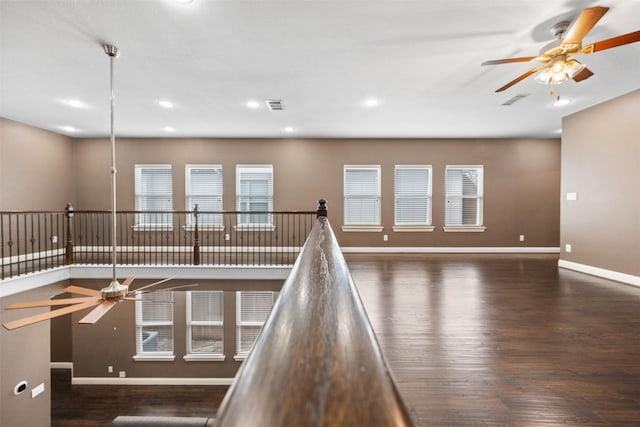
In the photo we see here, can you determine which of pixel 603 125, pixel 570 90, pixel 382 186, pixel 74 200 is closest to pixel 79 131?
pixel 74 200

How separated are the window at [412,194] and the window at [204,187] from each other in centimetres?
427

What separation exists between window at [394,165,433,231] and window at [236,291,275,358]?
3.61 m

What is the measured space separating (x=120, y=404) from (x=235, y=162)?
5371 mm

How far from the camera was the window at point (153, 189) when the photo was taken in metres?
6.82

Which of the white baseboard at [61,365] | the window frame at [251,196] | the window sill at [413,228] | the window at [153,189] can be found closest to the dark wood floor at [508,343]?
the window sill at [413,228]

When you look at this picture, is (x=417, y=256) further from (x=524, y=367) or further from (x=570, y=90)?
(x=524, y=367)

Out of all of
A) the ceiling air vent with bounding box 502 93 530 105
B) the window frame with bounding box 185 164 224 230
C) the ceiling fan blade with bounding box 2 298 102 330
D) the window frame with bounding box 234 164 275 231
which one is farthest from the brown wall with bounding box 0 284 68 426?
the ceiling air vent with bounding box 502 93 530 105

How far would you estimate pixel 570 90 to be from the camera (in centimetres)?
399

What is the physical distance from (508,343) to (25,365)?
6.77m

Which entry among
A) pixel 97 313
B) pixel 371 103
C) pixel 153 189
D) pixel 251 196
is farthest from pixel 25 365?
pixel 371 103

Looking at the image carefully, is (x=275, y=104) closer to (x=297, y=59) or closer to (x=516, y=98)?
(x=297, y=59)

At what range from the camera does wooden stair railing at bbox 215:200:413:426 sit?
9.6 inches

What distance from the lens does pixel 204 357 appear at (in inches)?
244

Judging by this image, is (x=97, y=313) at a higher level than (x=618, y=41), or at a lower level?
lower
